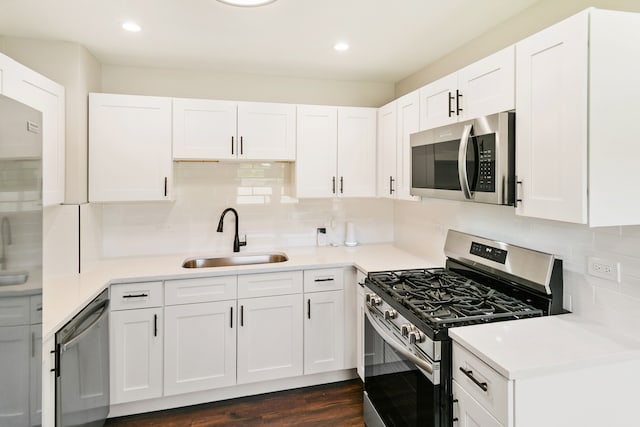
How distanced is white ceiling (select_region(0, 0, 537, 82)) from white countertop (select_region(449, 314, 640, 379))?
1677mm

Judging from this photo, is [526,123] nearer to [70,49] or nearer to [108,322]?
[108,322]

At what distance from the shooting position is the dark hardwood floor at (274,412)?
2.42 m

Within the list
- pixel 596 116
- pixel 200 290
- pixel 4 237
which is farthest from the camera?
pixel 200 290

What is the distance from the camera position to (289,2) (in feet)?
6.45

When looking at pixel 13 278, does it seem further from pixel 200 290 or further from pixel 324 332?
pixel 324 332

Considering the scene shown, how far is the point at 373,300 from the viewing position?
2.25 meters

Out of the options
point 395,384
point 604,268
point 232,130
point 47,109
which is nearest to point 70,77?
point 47,109

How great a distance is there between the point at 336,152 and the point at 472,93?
1347 millimetres

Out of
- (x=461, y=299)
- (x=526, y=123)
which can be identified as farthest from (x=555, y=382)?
(x=526, y=123)

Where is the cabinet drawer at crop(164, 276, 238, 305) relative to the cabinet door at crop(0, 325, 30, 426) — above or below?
below

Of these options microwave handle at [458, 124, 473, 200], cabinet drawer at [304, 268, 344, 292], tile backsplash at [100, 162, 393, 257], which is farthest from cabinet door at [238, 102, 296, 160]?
microwave handle at [458, 124, 473, 200]

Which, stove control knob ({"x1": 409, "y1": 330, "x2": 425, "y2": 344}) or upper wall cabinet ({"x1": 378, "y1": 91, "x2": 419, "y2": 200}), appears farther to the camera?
upper wall cabinet ({"x1": 378, "y1": 91, "x2": 419, "y2": 200})

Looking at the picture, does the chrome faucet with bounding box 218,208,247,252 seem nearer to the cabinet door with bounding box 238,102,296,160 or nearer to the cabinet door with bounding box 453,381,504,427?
the cabinet door with bounding box 238,102,296,160

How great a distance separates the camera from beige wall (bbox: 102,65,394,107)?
2982 millimetres
